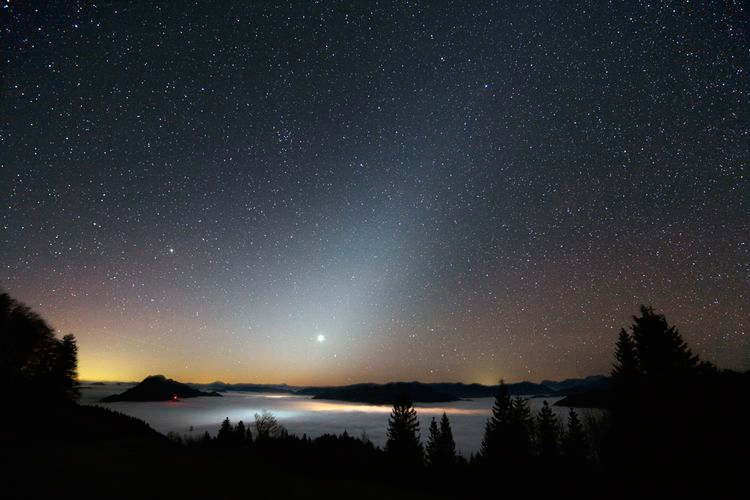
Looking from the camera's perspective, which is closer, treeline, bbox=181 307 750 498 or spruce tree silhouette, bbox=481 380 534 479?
treeline, bbox=181 307 750 498

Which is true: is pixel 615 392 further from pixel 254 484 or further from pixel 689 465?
pixel 254 484

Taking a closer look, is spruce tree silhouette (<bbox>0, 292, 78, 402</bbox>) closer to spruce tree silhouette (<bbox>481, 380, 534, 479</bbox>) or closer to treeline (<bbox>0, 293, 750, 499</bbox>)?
treeline (<bbox>0, 293, 750, 499</bbox>)

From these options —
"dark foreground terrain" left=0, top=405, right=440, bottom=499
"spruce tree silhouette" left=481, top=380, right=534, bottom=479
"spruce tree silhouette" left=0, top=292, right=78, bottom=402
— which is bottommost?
"spruce tree silhouette" left=481, top=380, right=534, bottom=479

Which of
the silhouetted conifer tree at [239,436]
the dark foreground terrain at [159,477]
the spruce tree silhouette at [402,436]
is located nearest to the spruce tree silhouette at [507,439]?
the spruce tree silhouette at [402,436]

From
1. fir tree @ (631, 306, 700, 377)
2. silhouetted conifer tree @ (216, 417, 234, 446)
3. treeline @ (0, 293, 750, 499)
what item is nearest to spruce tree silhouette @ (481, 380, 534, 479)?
treeline @ (0, 293, 750, 499)

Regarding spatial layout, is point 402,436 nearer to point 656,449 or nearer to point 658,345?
point 658,345

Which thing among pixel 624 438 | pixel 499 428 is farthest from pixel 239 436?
pixel 624 438

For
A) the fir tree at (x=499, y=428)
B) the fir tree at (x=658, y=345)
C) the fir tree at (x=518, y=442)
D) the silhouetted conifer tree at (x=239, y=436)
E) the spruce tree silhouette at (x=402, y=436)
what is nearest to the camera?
the fir tree at (x=658, y=345)

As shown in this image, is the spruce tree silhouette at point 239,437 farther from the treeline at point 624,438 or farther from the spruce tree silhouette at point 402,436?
the spruce tree silhouette at point 402,436

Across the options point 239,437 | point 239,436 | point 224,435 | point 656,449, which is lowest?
point 239,436

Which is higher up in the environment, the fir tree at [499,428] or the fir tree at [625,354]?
the fir tree at [625,354]

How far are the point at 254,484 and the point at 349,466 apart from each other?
772cm

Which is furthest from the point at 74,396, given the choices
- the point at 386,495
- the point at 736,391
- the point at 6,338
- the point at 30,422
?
the point at 736,391

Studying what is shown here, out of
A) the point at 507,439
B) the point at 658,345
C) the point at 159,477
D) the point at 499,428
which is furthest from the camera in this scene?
the point at 499,428
